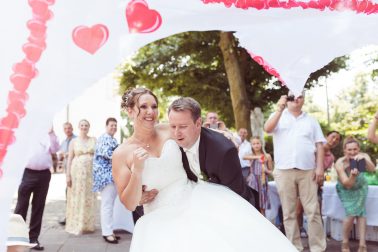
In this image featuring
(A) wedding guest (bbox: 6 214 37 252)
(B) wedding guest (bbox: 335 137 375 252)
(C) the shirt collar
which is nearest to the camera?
(A) wedding guest (bbox: 6 214 37 252)

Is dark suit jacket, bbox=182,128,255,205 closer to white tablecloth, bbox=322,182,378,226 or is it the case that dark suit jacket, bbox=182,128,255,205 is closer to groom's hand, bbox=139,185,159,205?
groom's hand, bbox=139,185,159,205

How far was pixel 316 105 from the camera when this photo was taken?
7481cm

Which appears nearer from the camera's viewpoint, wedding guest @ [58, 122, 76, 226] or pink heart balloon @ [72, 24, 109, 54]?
pink heart balloon @ [72, 24, 109, 54]

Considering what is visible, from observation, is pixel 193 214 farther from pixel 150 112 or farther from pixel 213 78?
pixel 213 78

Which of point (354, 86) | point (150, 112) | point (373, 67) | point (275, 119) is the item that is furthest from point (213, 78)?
point (354, 86)

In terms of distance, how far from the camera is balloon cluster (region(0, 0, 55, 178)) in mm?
2148

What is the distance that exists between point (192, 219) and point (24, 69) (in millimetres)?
1164

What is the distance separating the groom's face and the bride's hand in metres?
0.35

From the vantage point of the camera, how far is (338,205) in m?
6.70

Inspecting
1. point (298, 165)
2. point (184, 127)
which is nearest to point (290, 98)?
point (298, 165)

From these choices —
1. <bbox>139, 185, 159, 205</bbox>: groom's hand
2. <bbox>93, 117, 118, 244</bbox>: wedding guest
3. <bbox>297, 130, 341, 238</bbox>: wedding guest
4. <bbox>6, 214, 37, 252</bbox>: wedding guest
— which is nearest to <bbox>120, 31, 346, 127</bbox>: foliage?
<bbox>297, 130, 341, 238</bbox>: wedding guest

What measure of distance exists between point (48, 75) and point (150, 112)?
3.35 feet

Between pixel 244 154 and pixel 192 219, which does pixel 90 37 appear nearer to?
pixel 192 219

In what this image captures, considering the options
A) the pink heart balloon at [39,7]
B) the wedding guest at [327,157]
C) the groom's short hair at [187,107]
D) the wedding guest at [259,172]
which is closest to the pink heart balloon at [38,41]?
the pink heart balloon at [39,7]
